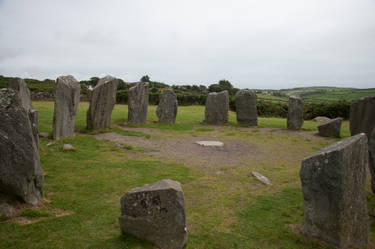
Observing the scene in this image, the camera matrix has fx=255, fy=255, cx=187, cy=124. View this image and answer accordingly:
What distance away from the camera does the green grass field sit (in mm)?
4871

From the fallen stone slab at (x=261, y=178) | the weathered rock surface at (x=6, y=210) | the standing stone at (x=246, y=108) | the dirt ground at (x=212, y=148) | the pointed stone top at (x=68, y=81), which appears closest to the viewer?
the weathered rock surface at (x=6, y=210)

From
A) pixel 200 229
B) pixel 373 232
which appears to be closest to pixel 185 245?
pixel 200 229

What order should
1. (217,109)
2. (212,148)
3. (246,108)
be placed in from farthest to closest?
(217,109) → (246,108) → (212,148)

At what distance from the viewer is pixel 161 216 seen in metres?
4.61

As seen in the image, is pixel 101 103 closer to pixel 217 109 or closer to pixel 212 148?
pixel 212 148

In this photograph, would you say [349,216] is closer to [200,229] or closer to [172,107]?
[200,229]

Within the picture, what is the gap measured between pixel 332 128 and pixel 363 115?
5170 mm

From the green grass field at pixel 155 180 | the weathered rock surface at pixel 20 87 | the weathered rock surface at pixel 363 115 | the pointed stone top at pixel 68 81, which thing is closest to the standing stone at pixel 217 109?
the green grass field at pixel 155 180

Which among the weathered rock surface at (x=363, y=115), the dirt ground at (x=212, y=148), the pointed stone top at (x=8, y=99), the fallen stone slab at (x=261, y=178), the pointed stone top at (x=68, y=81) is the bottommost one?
the fallen stone slab at (x=261, y=178)

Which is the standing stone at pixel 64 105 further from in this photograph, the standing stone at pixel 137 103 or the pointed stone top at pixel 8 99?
the pointed stone top at pixel 8 99

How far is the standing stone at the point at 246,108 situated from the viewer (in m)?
21.1

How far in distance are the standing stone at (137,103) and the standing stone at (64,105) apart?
5.62 metres

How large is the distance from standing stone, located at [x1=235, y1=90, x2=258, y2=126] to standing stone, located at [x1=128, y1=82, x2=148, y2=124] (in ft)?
25.6

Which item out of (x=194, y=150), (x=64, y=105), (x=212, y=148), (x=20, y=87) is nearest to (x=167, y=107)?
(x=212, y=148)
